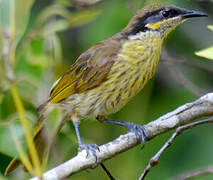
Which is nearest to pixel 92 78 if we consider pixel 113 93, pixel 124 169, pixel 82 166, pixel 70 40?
pixel 113 93

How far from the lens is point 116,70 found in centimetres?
348

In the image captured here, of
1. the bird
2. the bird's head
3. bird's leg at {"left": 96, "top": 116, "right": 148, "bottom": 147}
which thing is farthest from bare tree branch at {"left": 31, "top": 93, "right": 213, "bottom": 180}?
the bird's head

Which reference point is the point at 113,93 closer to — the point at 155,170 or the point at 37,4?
the point at 155,170

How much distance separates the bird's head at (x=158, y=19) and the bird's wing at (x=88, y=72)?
20 centimetres

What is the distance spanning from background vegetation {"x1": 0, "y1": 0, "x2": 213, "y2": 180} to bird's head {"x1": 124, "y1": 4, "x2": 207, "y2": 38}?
0.28m

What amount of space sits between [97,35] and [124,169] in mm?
1187

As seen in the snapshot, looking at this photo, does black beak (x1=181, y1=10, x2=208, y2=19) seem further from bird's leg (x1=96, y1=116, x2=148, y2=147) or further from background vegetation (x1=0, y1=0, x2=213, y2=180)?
bird's leg (x1=96, y1=116, x2=148, y2=147)

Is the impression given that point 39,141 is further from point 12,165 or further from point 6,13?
point 6,13

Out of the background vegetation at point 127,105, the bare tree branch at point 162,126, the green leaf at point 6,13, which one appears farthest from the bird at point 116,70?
the green leaf at point 6,13

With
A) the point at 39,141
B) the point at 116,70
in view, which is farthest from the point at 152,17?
the point at 39,141

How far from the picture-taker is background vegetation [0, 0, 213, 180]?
2820 mm

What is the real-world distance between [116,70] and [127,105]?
2.11 ft

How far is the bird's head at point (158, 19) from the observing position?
11.6 feet

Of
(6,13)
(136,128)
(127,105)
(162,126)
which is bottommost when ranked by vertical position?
(127,105)
